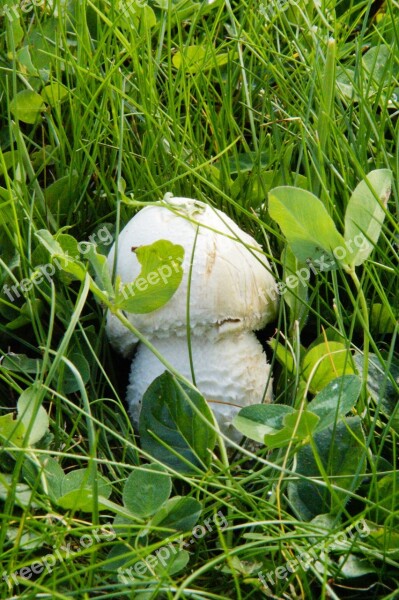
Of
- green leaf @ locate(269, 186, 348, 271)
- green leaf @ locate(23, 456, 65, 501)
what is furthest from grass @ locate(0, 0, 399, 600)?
green leaf @ locate(269, 186, 348, 271)

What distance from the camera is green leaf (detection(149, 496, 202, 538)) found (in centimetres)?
122

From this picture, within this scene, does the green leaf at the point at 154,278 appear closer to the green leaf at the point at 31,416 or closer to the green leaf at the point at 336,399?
the green leaf at the point at 31,416

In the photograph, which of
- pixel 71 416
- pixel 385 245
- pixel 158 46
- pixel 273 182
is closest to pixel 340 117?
pixel 273 182

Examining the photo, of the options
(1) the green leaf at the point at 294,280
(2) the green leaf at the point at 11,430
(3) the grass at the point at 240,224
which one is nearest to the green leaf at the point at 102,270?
(3) the grass at the point at 240,224

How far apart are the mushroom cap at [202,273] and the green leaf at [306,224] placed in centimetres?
14

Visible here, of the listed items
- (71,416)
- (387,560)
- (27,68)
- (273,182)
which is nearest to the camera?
(387,560)

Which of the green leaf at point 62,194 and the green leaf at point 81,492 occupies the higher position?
the green leaf at point 62,194

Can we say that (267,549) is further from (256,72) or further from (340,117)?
(256,72)

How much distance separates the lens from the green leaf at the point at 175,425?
1.35m

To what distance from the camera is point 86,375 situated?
152 centimetres

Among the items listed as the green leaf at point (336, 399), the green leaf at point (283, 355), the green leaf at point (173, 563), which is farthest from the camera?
the green leaf at point (283, 355)

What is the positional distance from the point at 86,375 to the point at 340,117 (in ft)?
2.84

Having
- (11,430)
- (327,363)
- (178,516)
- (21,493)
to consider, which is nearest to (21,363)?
(11,430)

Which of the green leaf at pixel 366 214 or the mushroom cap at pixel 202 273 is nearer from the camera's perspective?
the green leaf at pixel 366 214
